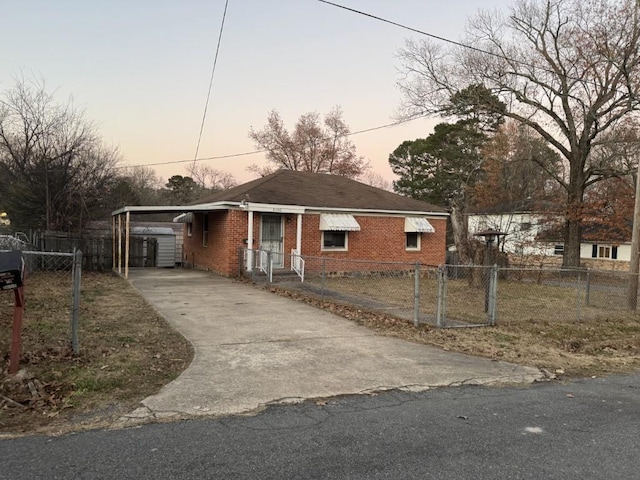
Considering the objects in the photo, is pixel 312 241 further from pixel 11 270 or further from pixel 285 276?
pixel 11 270

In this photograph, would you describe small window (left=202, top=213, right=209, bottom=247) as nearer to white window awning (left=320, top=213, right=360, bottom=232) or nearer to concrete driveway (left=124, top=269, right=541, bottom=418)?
white window awning (left=320, top=213, right=360, bottom=232)

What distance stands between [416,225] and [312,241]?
15.8 feet

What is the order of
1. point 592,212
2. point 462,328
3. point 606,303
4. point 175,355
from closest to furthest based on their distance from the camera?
point 175,355 → point 462,328 → point 606,303 → point 592,212

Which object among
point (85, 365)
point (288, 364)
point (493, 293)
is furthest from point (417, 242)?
point (85, 365)

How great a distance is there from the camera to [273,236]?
17125mm

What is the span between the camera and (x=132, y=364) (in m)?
5.59

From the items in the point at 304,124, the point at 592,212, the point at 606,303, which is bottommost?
the point at 606,303

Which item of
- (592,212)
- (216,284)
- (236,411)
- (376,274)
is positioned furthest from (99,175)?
(592,212)

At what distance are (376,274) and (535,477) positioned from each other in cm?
1564

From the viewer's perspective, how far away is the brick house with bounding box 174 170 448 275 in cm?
1620

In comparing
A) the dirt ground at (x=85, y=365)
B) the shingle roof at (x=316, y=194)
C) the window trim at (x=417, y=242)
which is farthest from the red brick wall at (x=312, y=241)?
the dirt ground at (x=85, y=365)

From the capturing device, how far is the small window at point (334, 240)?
59.6 ft

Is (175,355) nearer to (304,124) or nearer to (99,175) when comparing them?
(99,175)

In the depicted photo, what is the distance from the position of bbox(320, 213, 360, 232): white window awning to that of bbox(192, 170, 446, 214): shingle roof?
38 centimetres
